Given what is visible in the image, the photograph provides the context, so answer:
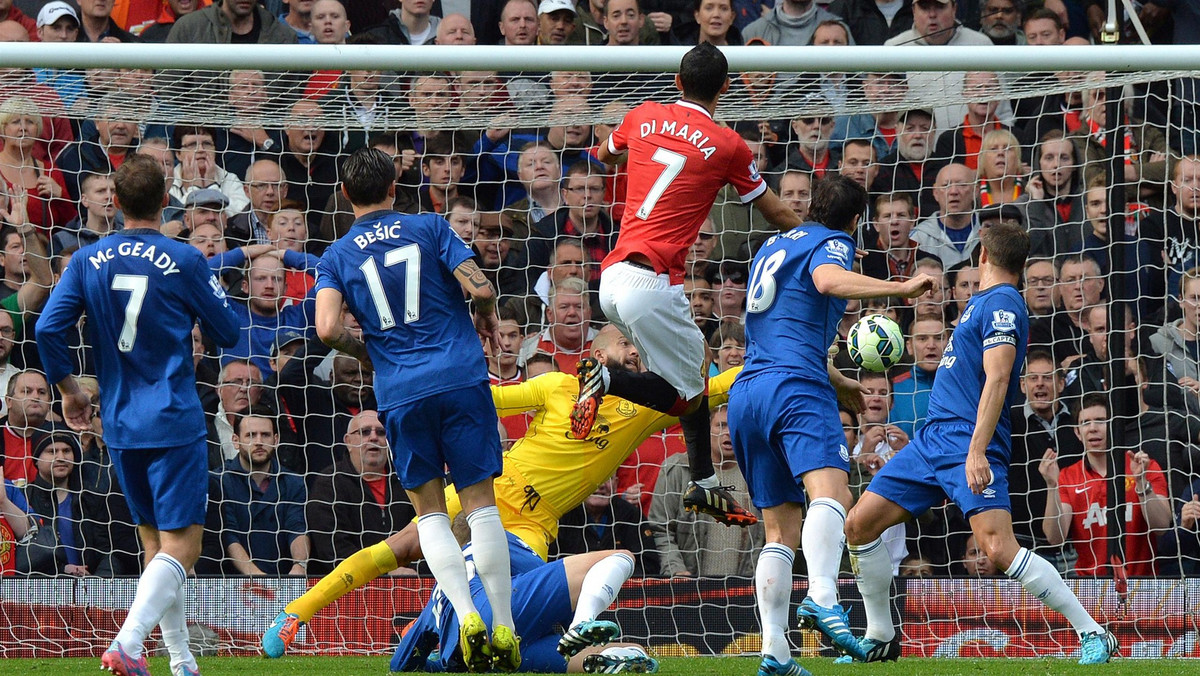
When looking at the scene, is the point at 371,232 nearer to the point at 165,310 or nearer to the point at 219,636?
the point at 165,310

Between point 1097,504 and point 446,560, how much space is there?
15.1 ft

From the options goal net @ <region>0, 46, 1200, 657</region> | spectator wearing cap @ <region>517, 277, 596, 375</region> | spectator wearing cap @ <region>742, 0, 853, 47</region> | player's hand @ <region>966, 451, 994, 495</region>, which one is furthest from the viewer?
spectator wearing cap @ <region>742, 0, 853, 47</region>

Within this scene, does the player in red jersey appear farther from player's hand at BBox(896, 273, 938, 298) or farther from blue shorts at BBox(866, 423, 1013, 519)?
blue shorts at BBox(866, 423, 1013, 519)

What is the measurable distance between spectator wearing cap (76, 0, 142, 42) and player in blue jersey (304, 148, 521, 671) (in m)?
5.12

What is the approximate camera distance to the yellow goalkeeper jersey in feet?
22.5

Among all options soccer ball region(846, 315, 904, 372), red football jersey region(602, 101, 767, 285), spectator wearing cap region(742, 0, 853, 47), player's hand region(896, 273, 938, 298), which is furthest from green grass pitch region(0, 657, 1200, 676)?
spectator wearing cap region(742, 0, 853, 47)

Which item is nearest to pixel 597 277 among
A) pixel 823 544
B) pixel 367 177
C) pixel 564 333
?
pixel 564 333

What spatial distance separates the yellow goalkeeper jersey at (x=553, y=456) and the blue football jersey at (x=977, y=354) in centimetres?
110

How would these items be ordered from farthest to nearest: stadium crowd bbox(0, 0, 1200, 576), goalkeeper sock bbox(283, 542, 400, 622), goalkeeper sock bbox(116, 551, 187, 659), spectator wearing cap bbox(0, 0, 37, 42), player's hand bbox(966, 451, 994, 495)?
spectator wearing cap bbox(0, 0, 37, 42) → stadium crowd bbox(0, 0, 1200, 576) → goalkeeper sock bbox(283, 542, 400, 622) → player's hand bbox(966, 451, 994, 495) → goalkeeper sock bbox(116, 551, 187, 659)

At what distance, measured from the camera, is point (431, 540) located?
548 cm

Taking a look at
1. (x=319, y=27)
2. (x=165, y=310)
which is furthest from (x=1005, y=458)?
(x=319, y=27)

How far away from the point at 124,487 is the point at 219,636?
2.67 m

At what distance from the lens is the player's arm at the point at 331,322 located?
538 cm

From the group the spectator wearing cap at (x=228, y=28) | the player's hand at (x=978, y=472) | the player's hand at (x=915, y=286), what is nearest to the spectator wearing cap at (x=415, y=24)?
the spectator wearing cap at (x=228, y=28)
